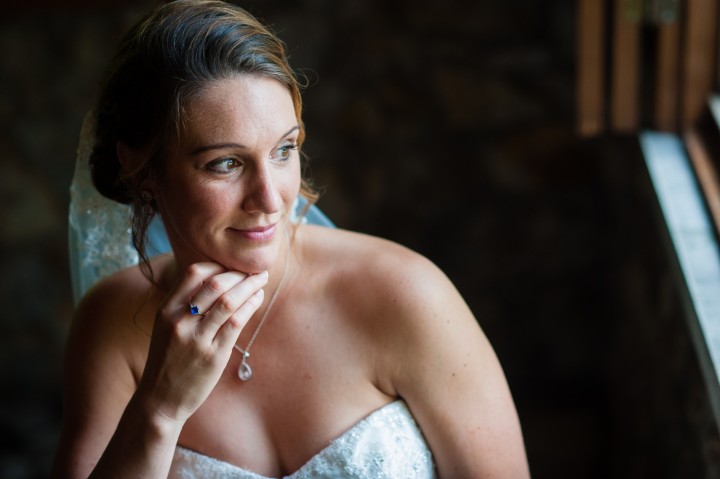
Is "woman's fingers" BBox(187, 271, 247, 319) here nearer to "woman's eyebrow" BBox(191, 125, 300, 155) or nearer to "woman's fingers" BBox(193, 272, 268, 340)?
"woman's fingers" BBox(193, 272, 268, 340)

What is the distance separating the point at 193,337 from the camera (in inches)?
49.8

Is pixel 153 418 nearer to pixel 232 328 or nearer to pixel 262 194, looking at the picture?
pixel 232 328

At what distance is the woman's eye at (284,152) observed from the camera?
4.26 feet

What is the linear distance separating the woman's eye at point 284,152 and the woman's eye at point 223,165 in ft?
0.20

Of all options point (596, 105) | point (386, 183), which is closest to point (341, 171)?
point (386, 183)

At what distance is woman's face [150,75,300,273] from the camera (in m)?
1.26

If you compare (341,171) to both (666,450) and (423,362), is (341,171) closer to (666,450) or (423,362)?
(666,450)

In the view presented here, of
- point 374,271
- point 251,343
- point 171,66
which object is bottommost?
point 251,343

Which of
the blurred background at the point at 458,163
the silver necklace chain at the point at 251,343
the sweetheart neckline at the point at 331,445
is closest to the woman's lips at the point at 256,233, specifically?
the silver necklace chain at the point at 251,343

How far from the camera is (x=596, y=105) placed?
2.32 m

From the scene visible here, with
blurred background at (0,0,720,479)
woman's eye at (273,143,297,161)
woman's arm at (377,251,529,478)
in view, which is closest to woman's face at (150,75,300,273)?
woman's eye at (273,143,297,161)

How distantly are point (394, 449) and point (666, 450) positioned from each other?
87cm

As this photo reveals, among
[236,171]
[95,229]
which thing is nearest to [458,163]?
[95,229]

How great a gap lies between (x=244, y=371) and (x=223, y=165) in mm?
414
